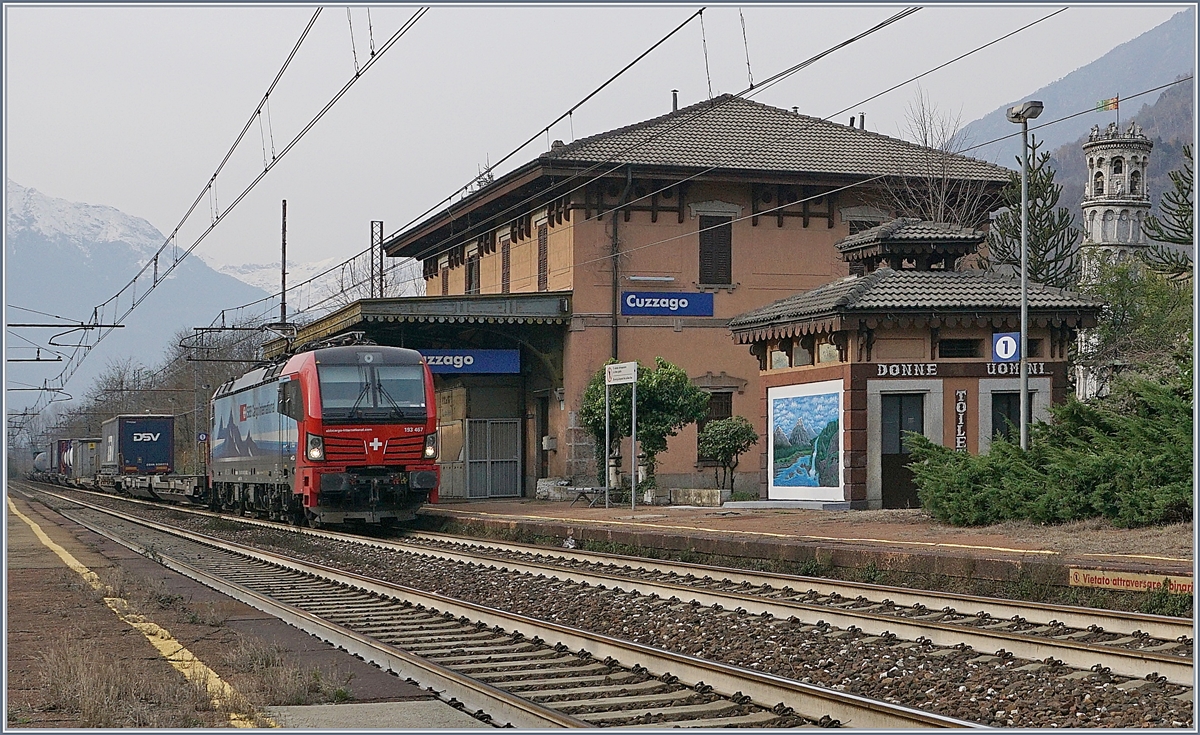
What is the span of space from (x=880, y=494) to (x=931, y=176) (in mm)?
15789

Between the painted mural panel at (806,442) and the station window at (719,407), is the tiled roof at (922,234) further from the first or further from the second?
the station window at (719,407)

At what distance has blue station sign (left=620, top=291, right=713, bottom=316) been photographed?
34.2 meters

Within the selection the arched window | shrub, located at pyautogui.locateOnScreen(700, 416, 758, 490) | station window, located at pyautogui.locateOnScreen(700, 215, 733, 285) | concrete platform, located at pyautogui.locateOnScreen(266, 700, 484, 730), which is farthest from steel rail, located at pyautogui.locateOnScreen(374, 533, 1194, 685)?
the arched window

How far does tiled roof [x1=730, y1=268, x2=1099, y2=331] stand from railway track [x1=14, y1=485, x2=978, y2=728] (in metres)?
11.6

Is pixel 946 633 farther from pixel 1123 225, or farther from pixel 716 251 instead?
pixel 1123 225

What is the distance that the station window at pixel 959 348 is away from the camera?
2405 cm

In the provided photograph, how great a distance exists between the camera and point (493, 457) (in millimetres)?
37438

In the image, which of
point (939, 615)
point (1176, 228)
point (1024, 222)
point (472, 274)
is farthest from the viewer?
point (472, 274)

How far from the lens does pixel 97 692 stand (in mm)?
8148

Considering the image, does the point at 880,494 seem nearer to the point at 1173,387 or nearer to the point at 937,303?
the point at 937,303

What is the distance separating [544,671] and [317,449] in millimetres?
15772

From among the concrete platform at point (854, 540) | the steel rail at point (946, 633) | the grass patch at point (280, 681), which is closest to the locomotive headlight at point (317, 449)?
the concrete platform at point (854, 540)

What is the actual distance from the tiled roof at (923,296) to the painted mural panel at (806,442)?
1466 mm

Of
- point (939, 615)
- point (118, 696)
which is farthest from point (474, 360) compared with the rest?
point (118, 696)
